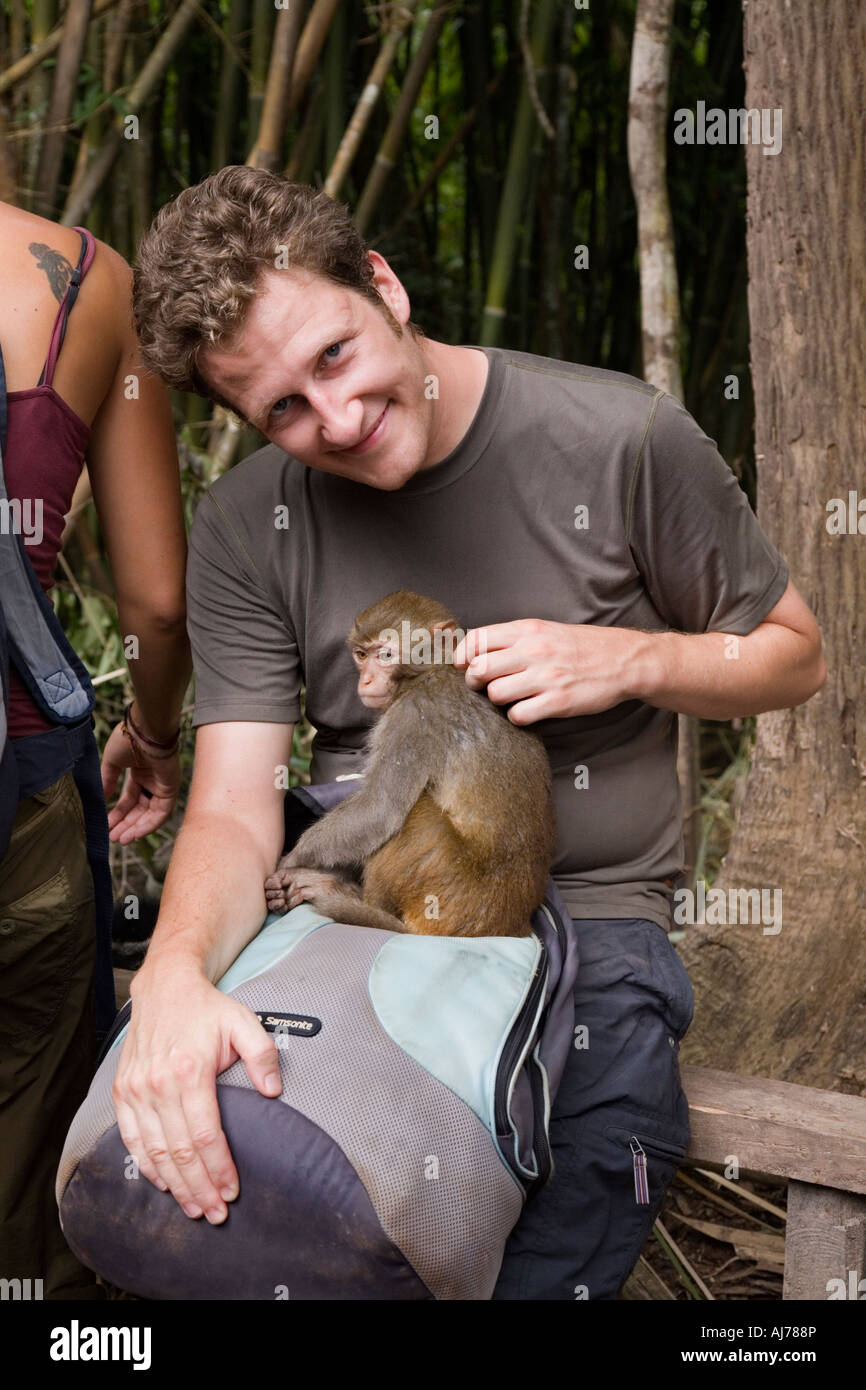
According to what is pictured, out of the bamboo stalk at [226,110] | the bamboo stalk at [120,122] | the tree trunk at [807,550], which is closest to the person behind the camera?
the tree trunk at [807,550]

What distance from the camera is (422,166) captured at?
21.9 feet

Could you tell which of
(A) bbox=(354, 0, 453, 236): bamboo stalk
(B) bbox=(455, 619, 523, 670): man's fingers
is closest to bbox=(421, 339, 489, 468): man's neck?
(B) bbox=(455, 619, 523, 670): man's fingers

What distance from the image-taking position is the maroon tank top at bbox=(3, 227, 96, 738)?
6.23 feet

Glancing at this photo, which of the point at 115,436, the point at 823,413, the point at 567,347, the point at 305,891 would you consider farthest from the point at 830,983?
the point at 567,347

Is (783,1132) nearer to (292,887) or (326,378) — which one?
(292,887)

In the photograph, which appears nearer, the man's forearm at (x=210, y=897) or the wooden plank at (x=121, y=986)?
the man's forearm at (x=210, y=897)

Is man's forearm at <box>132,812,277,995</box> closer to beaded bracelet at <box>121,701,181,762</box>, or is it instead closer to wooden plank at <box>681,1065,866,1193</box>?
beaded bracelet at <box>121,701,181,762</box>

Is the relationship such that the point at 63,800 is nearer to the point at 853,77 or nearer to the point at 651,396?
the point at 651,396

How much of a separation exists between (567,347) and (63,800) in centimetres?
434

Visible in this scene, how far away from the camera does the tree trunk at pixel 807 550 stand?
312 centimetres

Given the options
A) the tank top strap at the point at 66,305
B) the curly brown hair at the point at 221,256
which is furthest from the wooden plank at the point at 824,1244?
the tank top strap at the point at 66,305

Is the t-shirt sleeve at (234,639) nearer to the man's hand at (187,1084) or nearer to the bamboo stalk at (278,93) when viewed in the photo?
the man's hand at (187,1084)

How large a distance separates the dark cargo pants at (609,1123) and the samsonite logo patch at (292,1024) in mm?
511

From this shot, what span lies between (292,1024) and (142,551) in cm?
100
